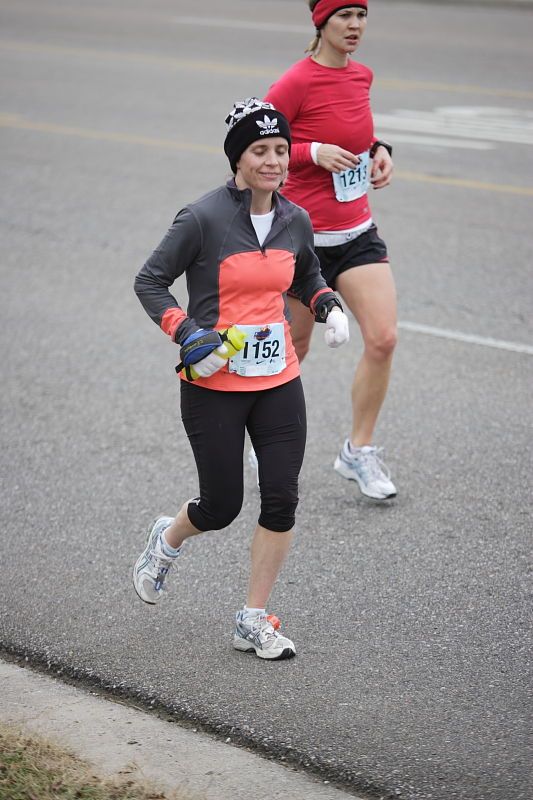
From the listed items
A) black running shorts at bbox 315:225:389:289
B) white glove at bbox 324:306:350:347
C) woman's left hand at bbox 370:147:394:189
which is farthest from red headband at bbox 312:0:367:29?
white glove at bbox 324:306:350:347

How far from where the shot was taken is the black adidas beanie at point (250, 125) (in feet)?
12.5

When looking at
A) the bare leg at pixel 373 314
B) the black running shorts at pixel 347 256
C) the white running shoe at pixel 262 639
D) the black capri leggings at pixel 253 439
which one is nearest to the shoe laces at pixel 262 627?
the white running shoe at pixel 262 639

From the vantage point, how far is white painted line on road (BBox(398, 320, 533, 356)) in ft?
23.9

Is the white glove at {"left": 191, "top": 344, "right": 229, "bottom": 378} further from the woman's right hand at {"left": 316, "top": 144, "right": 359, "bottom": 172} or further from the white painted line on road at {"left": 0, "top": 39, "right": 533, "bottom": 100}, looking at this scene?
the white painted line on road at {"left": 0, "top": 39, "right": 533, "bottom": 100}

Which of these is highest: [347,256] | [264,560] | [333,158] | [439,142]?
[333,158]

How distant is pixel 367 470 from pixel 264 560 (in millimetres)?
1462

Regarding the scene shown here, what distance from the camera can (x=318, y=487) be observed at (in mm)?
5578

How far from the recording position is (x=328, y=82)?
514cm

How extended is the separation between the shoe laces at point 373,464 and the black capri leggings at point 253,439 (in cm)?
143

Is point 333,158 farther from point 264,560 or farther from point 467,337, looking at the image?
point 467,337

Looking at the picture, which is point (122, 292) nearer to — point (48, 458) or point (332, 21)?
point (48, 458)

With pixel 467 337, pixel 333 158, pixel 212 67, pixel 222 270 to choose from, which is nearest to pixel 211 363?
pixel 222 270

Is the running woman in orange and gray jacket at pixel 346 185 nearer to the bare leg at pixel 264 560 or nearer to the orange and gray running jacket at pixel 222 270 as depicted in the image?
the orange and gray running jacket at pixel 222 270

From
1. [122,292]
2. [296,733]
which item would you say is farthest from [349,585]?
[122,292]
